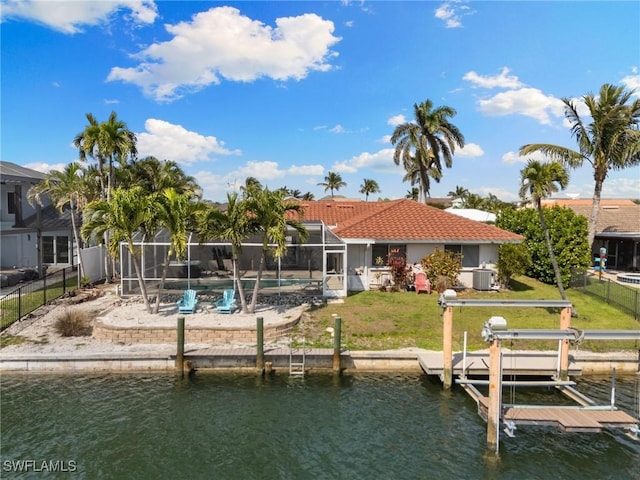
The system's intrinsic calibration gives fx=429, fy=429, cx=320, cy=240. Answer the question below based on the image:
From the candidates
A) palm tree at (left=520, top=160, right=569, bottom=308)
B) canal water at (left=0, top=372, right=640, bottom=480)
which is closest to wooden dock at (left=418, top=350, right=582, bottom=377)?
canal water at (left=0, top=372, right=640, bottom=480)

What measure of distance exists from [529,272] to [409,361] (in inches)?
592

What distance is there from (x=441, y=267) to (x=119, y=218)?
590 inches

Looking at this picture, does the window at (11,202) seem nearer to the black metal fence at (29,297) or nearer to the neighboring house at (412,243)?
the black metal fence at (29,297)

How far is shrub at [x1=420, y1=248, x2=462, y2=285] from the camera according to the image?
71.1ft

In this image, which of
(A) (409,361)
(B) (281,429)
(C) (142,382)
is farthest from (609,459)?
(C) (142,382)

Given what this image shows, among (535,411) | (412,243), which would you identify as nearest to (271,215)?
(412,243)

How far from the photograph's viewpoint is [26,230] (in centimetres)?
2495

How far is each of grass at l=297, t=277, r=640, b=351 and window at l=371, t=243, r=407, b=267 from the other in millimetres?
2127

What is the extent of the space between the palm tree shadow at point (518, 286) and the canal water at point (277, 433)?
956 cm

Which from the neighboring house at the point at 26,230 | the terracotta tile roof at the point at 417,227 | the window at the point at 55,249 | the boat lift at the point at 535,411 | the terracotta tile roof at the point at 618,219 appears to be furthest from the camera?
the terracotta tile roof at the point at 618,219

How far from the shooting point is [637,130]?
2291cm

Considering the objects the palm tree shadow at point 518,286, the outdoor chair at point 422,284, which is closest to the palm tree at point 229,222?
the outdoor chair at point 422,284

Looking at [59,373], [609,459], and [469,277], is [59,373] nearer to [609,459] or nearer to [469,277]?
[609,459]

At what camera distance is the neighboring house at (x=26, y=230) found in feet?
81.0
